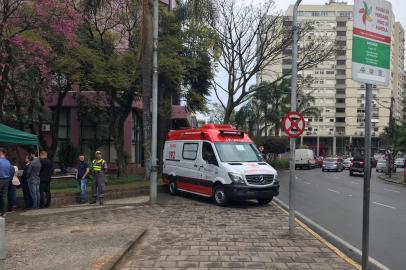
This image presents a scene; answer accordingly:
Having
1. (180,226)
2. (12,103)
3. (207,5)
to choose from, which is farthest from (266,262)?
(12,103)

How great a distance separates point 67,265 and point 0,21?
11.0 m

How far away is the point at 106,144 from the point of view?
30.9m

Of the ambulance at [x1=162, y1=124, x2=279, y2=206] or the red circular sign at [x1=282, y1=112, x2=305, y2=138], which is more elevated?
the red circular sign at [x1=282, y1=112, x2=305, y2=138]

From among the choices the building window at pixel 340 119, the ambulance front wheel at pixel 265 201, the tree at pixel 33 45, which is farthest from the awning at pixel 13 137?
the building window at pixel 340 119

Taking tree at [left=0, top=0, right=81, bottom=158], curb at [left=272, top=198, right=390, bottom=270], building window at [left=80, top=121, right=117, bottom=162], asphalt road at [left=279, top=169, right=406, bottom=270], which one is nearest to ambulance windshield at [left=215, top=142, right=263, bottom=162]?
asphalt road at [left=279, top=169, right=406, bottom=270]

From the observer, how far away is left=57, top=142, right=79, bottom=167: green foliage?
1148 inches

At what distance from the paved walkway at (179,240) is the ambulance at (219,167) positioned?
2.79 feet

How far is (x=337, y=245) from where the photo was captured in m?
9.26

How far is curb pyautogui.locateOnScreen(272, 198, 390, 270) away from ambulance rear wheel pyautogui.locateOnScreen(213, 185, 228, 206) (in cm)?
290

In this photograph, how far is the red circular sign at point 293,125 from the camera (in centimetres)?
1042

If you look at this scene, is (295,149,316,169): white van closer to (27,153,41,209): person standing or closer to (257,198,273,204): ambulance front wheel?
(257,198,273,204): ambulance front wheel

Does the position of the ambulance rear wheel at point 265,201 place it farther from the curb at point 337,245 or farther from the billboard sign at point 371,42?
the billboard sign at point 371,42

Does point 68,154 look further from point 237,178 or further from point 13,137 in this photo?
point 237,178

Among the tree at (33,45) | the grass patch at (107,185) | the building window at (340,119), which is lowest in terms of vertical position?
the grass patch at (107,185)
